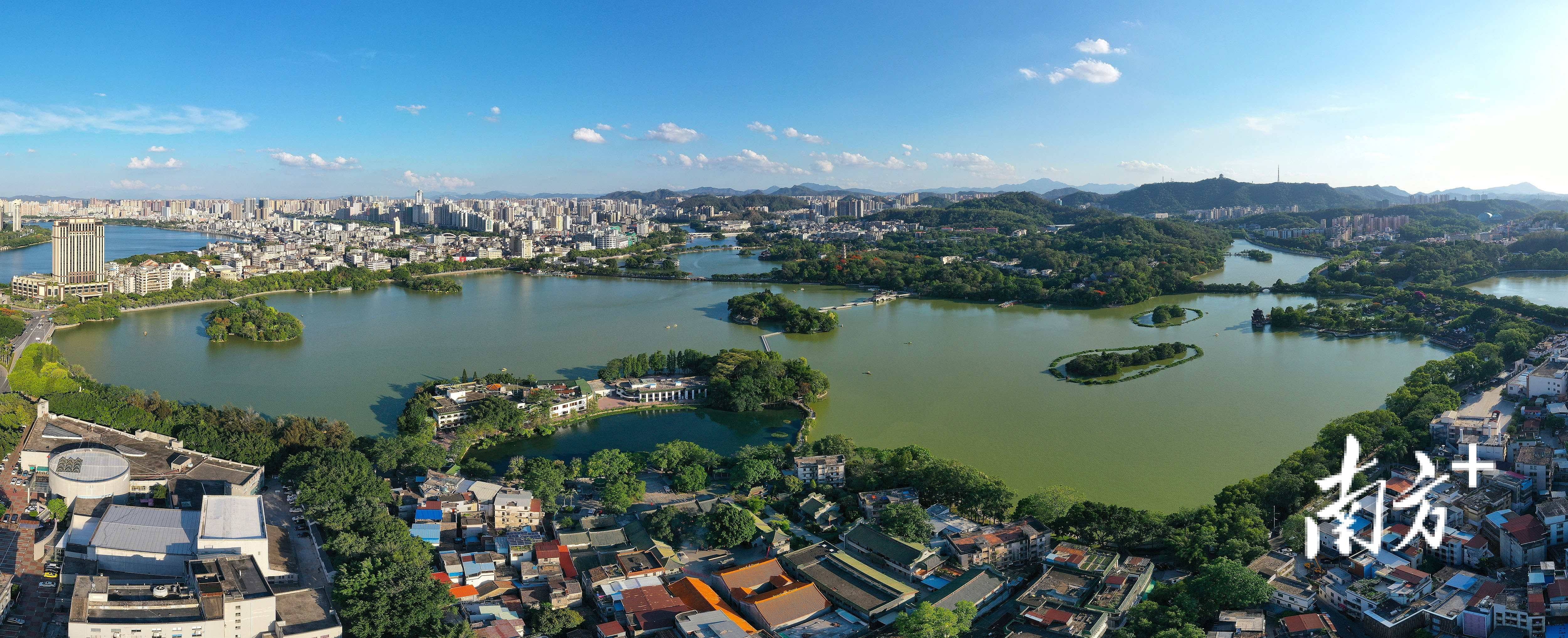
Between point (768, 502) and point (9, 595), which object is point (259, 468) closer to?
point (9, 595)

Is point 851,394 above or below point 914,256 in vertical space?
below

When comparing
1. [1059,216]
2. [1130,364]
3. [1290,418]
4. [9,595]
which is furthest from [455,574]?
[1059,216]

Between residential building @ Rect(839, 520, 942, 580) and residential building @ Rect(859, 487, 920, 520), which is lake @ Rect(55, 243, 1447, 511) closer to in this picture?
residential building @ Rect(859, 487, 920, 520)

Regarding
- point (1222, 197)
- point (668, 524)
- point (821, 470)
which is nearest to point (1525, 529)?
point (821, 470)

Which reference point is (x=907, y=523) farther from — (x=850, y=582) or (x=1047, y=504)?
(x=1047, y=504)

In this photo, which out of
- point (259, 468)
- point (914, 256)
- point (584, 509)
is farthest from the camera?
point (914, 256)

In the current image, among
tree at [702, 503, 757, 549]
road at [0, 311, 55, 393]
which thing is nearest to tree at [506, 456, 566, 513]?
tree at [702, 503, 757, 549]
